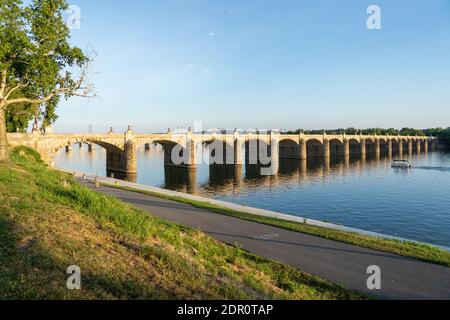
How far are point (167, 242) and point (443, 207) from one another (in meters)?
34.2

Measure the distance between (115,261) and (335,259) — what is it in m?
8.32

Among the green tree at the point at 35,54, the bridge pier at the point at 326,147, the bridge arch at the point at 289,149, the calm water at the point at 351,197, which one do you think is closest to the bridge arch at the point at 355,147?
the bridge pier at the point at 326,147

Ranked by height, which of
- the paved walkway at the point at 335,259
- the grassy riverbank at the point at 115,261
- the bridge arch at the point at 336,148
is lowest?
the paved walkway at the point at 335,259

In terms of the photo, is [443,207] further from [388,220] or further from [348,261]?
[348,261]

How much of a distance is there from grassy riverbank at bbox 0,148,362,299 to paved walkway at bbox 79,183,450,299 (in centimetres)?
108

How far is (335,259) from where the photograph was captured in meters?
13.1

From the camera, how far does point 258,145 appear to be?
4606 inches

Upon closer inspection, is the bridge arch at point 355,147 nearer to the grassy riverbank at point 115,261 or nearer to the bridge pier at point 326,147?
the bridge pier at point 326,147

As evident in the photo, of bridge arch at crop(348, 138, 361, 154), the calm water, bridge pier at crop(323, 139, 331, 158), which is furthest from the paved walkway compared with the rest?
bridge arch at crop(348, 138, 361, 154)

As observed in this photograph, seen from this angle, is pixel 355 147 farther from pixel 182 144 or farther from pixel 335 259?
pixel 335 259

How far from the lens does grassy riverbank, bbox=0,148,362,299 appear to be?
7.22 meters

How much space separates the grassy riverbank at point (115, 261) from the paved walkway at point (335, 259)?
3.55 feet

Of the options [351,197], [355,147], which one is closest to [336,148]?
[355,147]

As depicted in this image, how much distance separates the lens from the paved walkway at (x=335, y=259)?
10.5 m
